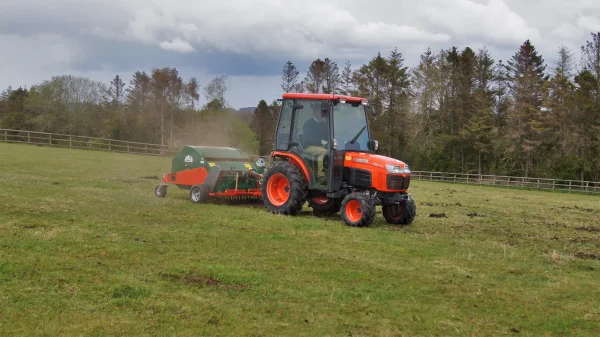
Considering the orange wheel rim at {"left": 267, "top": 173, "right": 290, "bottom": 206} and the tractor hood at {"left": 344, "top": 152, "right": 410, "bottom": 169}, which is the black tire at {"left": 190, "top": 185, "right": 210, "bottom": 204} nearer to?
the orange wheel rim at {"left": 267, "top": 173, "right": 290, "bottom": 206}

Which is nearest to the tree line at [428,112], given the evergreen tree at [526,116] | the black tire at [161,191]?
the evergreen tree at [526,116]

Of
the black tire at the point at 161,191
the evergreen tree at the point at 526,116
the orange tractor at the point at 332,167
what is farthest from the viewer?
the evergreen tree at the point at 526,116

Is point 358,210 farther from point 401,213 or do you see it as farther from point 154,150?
point 154,150

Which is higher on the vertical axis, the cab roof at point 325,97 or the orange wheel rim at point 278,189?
the cab roof at point 325,97

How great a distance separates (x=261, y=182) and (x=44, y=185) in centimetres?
578

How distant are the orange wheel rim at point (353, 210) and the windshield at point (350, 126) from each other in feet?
4.08

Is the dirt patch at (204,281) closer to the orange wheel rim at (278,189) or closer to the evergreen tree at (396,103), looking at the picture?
the orange wheel rim at (278,189)

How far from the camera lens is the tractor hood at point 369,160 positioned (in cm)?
1057

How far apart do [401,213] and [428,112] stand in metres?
43.7

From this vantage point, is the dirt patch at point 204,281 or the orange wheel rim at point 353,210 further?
the orange wheel rim at point 353,210

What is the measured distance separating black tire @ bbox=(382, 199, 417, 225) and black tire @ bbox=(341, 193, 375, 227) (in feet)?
3.41

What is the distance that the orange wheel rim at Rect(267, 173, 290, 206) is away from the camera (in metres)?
11.9

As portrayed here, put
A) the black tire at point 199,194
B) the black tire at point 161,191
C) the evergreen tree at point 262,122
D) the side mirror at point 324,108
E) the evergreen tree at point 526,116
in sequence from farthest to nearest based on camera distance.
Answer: the evergreen tree at point 262,122 < the evergreen tree at point 526,116 < the black tire at point 161,191 < the black tire at point 199,194 < the side mirror at point 324,108

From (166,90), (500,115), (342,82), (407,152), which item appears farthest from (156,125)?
(500,115)
